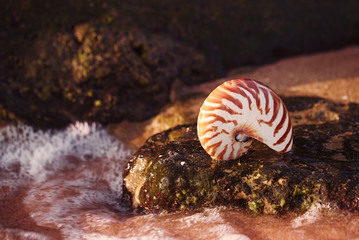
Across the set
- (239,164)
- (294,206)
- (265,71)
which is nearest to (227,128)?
(239,164)

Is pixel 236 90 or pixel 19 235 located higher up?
pixel 236 90

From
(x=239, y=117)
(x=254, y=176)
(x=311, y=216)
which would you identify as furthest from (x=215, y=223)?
(x=239, y=117)

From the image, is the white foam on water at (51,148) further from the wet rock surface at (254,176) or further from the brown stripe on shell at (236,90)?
the brown stripe on shell at (236,90)

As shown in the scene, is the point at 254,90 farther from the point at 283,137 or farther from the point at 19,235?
the point at 19,235

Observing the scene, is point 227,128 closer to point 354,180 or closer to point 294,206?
point 294,206

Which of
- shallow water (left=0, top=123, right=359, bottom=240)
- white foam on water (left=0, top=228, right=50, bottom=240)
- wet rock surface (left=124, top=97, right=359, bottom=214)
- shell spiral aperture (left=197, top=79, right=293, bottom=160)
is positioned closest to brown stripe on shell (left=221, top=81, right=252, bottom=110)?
shell spiral aperture (left=197, top=79, right=293, bottom=160)
